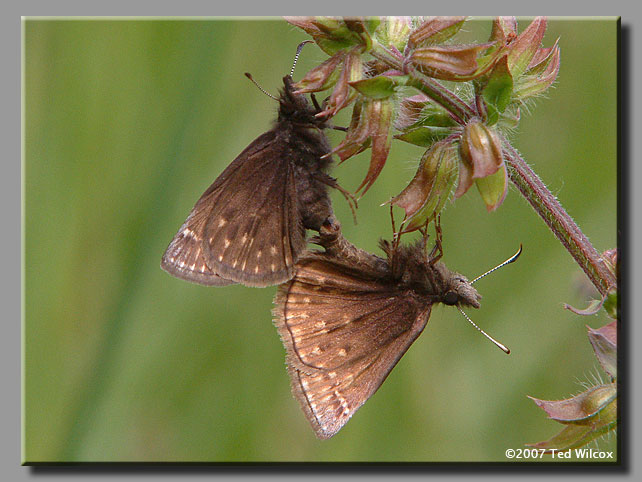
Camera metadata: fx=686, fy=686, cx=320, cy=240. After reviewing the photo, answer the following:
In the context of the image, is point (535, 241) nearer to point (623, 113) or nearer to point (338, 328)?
point (623, 113)

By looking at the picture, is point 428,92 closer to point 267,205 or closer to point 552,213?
point 552,213

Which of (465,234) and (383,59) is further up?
(383,59)

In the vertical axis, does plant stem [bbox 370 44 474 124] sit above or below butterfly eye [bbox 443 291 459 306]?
above

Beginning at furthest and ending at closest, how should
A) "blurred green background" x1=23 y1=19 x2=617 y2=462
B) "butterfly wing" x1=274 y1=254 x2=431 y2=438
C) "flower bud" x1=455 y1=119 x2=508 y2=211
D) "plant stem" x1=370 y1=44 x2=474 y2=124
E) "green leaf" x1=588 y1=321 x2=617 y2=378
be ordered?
"blurred green background" x1=23 y1=19 x2=617 y2=462
"butterfly wing" x1=274 y1=254 x2=431 y2=438
"green leaf" x1=588 y1=321 x2=617 y2=378
"plant stem" x1=370 y1=44 x2=474 y2=124
"flower bud" x1=455 y1=119 x2=508 y2=211

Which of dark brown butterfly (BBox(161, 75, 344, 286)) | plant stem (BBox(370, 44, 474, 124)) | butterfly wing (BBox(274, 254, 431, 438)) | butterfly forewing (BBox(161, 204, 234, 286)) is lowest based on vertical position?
butterfly wing (BBox(274, 254, 431, 438))

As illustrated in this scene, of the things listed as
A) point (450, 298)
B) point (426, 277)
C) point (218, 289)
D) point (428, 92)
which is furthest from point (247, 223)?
point (218, 289)

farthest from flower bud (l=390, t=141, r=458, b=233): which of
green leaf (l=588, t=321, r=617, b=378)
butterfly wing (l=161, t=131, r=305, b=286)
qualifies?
green leaf (l=588, t=321, r=617, b=378)

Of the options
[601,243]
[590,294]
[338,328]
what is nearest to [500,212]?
[601,243]

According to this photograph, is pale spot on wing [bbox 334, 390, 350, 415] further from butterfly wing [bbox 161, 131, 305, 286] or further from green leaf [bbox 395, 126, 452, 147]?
green leaf [bbox 395, 126, 452, 147]
